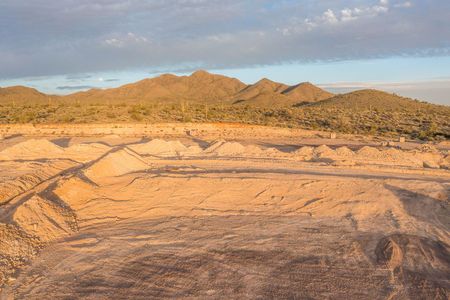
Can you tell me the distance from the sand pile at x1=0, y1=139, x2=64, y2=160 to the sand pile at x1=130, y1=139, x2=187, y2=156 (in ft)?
9.97

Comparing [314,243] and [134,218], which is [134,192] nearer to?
[134,218]

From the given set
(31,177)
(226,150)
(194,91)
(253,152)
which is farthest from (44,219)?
(194,91)

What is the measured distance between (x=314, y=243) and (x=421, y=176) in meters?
6.66

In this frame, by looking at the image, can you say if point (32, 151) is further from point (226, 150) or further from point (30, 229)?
point (30, 229)

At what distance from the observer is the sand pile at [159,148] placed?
56.1 feet

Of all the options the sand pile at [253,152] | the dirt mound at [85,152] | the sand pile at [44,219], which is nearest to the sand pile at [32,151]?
the dirt mound at [85,152]

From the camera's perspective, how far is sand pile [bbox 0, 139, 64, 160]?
563 inches

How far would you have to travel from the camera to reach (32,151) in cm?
1499

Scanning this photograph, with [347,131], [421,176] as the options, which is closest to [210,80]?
[347,131]

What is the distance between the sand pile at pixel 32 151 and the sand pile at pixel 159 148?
3.04 meters

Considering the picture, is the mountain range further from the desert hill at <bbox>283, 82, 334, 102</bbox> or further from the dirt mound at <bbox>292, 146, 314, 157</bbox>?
the dirt mound at <bbox>292, 146, 314, 157</bbox>

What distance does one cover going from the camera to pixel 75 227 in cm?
851

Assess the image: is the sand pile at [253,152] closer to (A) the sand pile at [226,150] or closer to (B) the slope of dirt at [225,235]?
(A) the sand pile at [226,150]

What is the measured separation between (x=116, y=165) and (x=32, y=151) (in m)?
4.40
